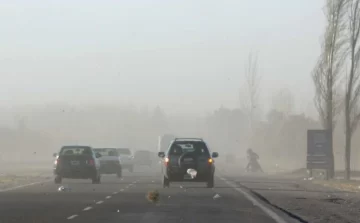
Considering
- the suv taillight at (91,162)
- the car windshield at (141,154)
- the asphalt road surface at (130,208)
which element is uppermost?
the car windshield at (141,154)

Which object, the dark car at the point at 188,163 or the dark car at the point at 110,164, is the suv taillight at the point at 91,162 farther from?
the dark car at the point at 110,164

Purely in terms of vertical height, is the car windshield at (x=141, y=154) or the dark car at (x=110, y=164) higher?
the car windshield at (x=141, y=154)

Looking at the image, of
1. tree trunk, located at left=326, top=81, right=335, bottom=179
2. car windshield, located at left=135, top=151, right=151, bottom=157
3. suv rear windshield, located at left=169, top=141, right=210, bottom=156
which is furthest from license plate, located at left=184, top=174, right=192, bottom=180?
car windshield, located at left=135, top=151, right=151, bottom=157

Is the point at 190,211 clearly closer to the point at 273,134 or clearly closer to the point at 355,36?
the point at 355,36

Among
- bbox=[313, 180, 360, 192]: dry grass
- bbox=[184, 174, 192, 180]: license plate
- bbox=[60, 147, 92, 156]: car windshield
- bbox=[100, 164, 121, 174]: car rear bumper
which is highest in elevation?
bbox=[60, 147, 92, 156]: car windshield

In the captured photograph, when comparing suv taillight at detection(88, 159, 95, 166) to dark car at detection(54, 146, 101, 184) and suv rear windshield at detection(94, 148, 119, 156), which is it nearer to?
dark car at detection(54, 146, 101, 184)

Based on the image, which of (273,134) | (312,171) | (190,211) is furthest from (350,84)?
(273,134)

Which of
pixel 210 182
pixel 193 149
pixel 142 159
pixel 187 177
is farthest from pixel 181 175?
pixel 142 159

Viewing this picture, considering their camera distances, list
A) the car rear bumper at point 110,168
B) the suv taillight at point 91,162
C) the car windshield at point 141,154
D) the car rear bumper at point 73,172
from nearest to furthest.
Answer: the car rear bumper at point 73,172, the suv taillight at point 91,162, the car rear bumper at point 110,168, the car windshield at point 141,154

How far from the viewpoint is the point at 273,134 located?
142875 millimetres

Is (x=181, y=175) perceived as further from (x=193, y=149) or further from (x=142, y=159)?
(x=142, y=159)

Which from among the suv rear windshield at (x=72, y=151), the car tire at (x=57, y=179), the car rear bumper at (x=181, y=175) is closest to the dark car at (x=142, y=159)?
the suv rear windshield at (x=72, y=151)

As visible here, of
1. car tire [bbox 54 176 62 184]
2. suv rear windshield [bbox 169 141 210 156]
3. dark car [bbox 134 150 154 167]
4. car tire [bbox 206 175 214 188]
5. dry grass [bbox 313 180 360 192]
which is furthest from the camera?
dark car [bbox 134 150 154 167]

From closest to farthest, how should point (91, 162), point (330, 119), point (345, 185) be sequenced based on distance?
point (91, 162)
point (345, 185)
point (330, 119)
